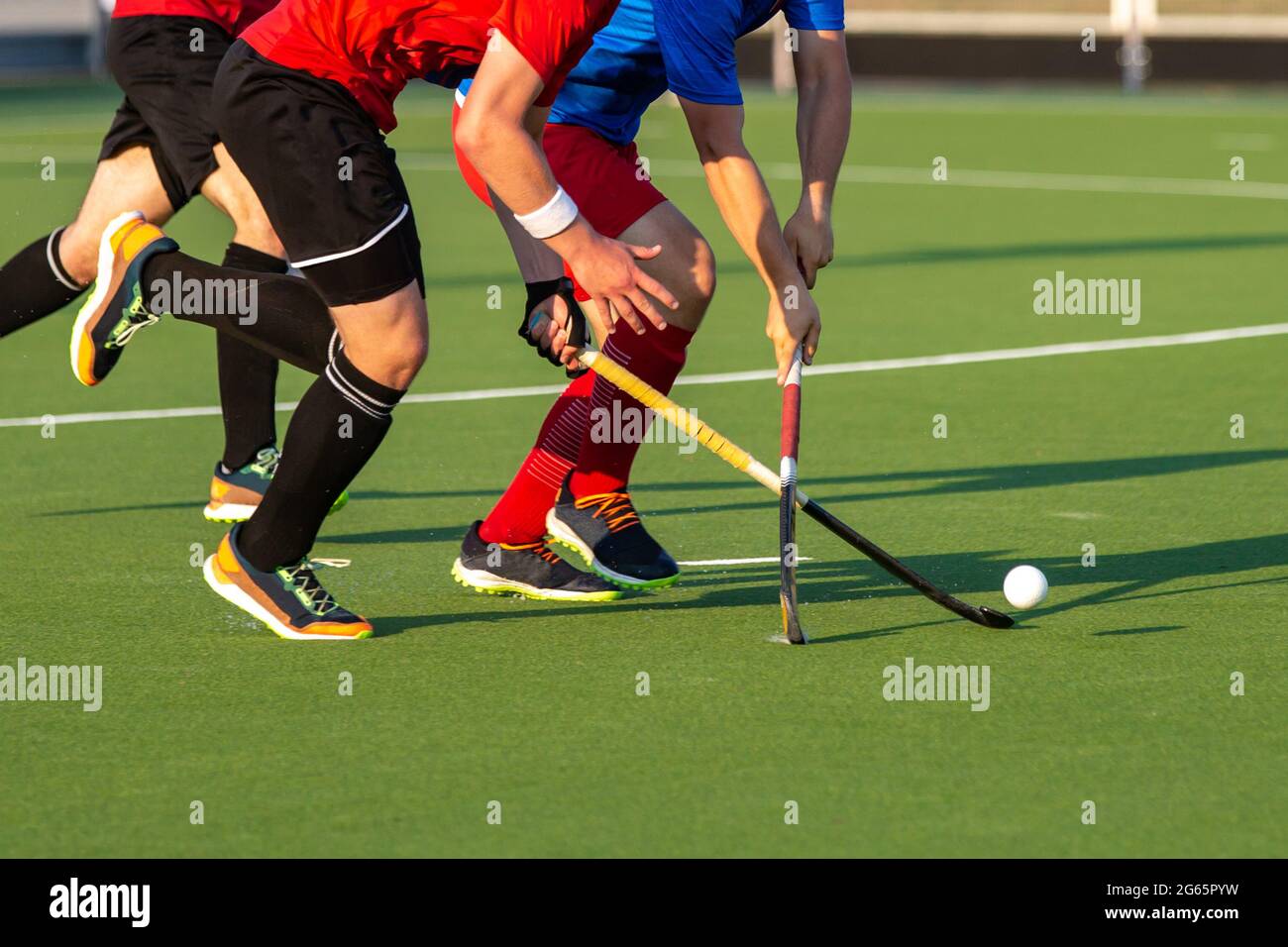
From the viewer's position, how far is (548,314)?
5.28m

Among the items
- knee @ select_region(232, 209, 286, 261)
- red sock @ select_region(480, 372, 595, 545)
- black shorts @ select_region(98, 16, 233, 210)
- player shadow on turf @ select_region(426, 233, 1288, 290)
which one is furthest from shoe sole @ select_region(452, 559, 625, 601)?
player shadow on turf @ select_region(426, 233, 1288, 290)

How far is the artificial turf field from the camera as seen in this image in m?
3.95

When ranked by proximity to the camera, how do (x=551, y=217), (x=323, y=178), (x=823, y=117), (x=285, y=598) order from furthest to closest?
(x=823, y=117)
(x=285, y=598)
(x=323, y=178)
(x=551, y=217)

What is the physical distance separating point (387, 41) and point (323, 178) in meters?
0.33

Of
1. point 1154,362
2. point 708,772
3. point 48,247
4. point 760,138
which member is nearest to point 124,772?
point 708,772

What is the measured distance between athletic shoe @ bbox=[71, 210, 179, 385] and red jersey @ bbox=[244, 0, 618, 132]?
88 centimetres

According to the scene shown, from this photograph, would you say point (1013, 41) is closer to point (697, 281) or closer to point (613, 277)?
point (697, 281)

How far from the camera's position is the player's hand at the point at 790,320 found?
17.4 feet

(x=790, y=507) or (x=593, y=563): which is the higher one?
(x=790, y=507)

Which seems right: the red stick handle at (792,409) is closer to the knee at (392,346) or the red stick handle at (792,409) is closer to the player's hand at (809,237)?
the player's hand at (809,237)

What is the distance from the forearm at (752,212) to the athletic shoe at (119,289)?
1461mm

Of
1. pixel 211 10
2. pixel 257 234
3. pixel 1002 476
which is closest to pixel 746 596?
pixel 1002 476

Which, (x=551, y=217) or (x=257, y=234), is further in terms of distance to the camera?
(x=257, y=234)
